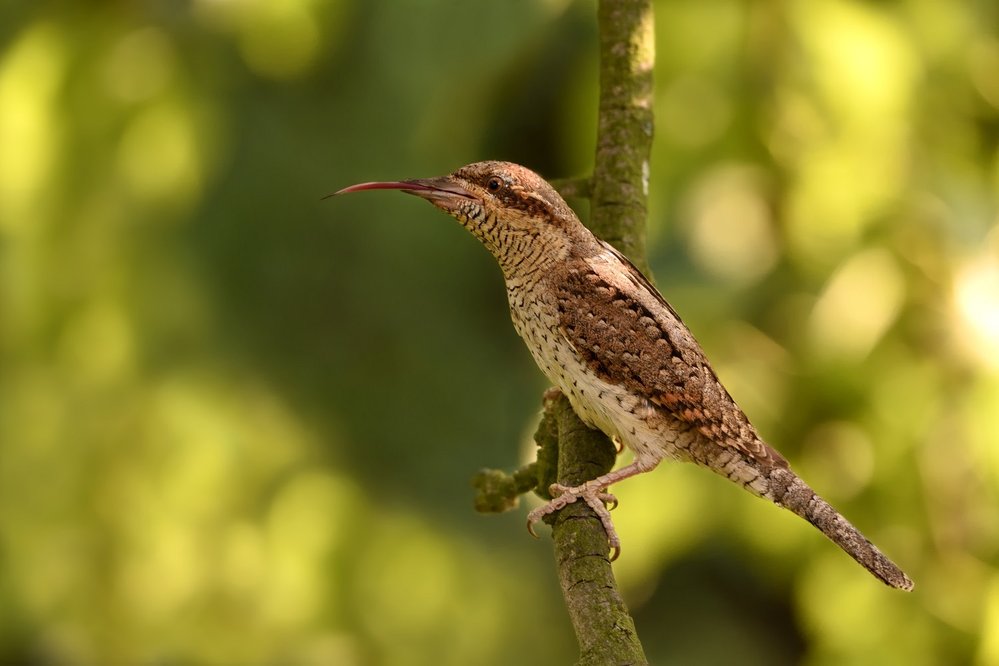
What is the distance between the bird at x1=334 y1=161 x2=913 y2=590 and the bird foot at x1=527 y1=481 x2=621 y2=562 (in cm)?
21

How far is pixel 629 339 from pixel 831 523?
627mm

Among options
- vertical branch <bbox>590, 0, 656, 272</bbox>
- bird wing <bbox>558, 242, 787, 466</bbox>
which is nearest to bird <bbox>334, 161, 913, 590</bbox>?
bird wing <bbox>558, 242, 787, 466</bbox>

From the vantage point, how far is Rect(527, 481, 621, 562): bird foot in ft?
7.66

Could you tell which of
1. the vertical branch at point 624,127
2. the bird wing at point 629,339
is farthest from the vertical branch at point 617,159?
the bird wing at point 629,339

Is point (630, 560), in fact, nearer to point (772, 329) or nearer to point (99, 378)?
point (772, 329)

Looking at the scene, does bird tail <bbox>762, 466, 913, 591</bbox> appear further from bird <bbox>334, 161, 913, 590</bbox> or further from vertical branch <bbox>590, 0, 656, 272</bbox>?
vertical branch <bbox>590, 0, 656, 272</bbox>

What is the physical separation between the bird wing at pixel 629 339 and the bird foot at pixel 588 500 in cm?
33

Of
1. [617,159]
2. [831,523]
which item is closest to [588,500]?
[831,523]

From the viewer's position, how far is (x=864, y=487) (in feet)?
12.6

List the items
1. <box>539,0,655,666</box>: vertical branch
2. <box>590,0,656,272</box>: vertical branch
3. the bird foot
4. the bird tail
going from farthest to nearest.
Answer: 1. <box>590,0,656,272</box>: vertical branch
2. <box>539,0,655,666</box>: vertical branch
3. the bird tail
4. the bird foot

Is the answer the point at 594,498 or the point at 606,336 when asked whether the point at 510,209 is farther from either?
the point at 594,498

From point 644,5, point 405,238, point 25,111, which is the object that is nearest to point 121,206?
point 25,111

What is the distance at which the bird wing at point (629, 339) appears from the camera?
2777mm

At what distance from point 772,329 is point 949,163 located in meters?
0.81
